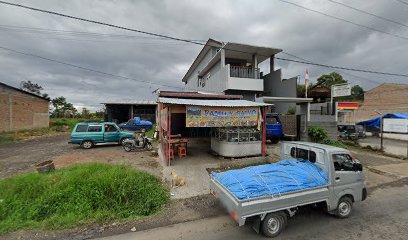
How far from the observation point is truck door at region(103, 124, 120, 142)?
Answer: 13594mm

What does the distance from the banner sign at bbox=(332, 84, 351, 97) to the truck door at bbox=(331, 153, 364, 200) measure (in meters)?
13.8

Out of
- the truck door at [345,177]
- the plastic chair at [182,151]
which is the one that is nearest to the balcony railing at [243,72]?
the plastic chair at [182,151]

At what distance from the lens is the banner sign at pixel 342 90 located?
15.5m

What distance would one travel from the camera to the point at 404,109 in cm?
2341

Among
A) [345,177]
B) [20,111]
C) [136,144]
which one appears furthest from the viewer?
[20,111]

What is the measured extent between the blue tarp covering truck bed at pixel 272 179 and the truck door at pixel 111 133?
37.0ft

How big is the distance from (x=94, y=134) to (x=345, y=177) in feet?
46.6

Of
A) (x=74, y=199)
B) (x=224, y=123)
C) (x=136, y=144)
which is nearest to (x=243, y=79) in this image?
(x=224, y=123)

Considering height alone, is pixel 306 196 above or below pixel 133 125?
below

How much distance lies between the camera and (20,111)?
22.1 meters

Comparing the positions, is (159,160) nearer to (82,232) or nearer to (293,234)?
(82,232)

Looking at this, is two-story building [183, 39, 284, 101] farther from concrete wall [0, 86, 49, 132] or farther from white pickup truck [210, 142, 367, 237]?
concrete wall [0, 86, 49, 132]

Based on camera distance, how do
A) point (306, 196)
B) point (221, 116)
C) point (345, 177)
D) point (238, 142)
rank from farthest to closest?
point (238, 142) < point (221, 116) < point (345, 177) < point (306, 196)

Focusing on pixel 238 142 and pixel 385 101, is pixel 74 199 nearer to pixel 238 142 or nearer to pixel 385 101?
pixel 238 142
